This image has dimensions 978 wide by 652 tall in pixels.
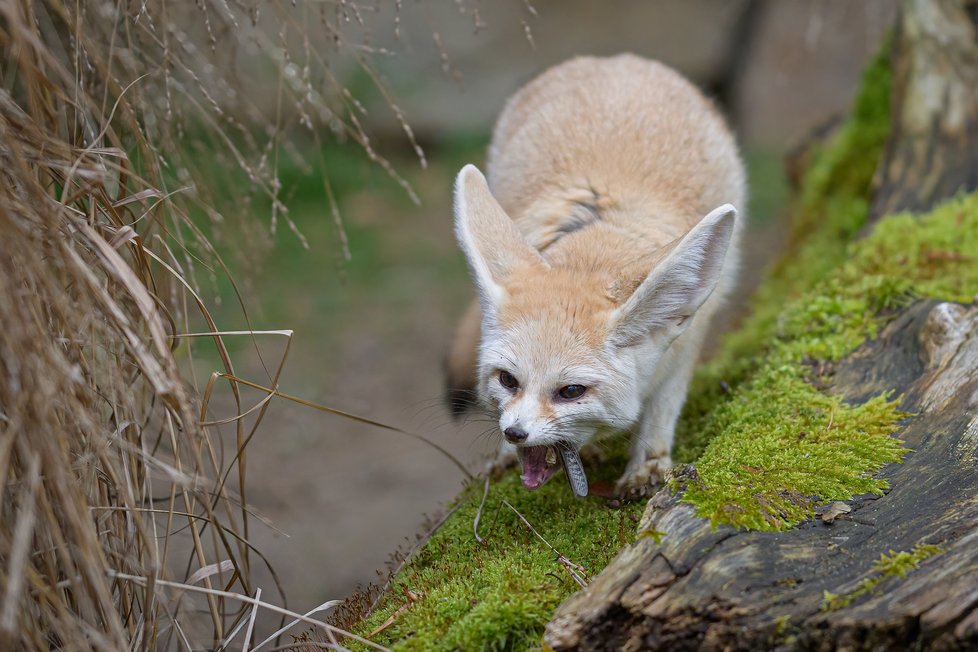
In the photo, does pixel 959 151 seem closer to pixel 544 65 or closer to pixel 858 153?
pixel 858 153

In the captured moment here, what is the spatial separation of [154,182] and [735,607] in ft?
7.52

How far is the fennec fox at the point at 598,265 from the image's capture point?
3.08 metres

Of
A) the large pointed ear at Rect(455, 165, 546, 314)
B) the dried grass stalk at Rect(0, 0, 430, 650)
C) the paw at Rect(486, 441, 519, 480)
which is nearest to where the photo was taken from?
the dried grass stalk at Rect(0, 0, 430, 650)

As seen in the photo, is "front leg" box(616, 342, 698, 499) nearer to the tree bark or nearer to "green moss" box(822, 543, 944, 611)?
the tree bark

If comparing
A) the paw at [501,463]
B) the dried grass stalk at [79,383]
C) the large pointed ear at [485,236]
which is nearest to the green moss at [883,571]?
the dried grass stalk at [79,383]

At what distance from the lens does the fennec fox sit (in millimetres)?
3084

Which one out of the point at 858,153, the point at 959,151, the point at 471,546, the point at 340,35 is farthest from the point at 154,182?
the point at 858,153

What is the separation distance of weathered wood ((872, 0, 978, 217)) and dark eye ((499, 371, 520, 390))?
8.82ft

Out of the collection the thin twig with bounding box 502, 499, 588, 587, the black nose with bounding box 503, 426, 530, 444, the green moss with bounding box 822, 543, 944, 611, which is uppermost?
the green moss with bounding box 822, 543, 944, 611

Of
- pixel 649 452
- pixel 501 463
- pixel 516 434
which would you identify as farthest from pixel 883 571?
pixel 501 463

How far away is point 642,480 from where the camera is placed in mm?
3449

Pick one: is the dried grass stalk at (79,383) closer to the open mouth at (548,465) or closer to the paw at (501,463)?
the open mouth at (548,465)

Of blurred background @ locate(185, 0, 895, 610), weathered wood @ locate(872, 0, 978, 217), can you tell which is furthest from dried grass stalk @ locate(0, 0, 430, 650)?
weathered wood @ locate(872, 0, 978, 217)

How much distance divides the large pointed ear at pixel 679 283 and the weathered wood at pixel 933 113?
2.17 meters
